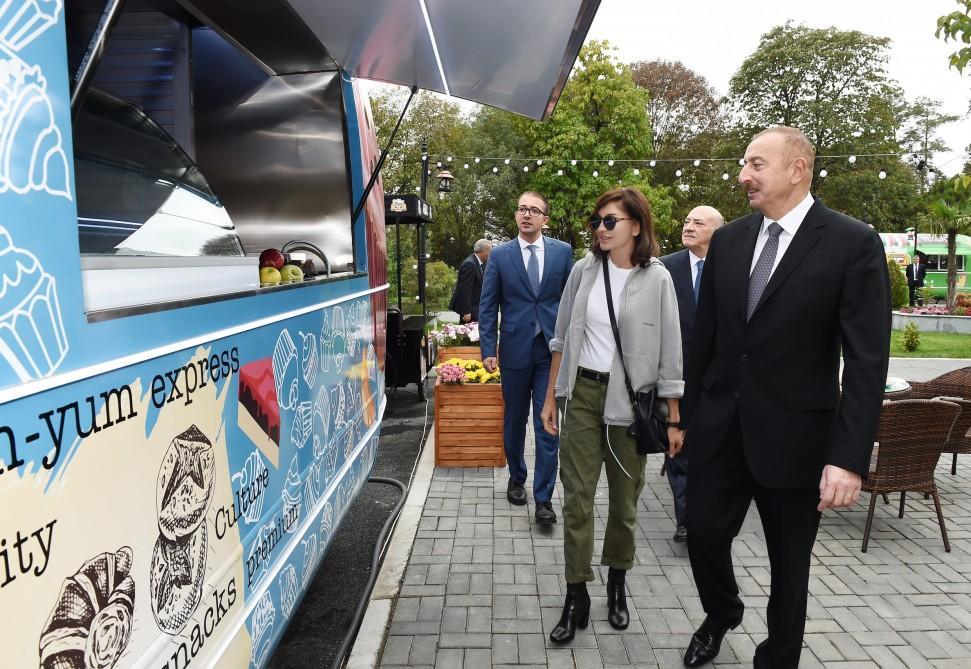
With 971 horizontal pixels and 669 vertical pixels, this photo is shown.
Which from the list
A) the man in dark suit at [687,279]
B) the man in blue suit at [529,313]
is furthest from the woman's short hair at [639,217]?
the man in blue suit at [529,313]

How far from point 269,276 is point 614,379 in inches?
64.9

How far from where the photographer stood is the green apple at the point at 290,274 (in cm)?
307

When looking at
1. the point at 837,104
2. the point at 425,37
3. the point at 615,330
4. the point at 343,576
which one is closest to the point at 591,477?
the point at 615,330

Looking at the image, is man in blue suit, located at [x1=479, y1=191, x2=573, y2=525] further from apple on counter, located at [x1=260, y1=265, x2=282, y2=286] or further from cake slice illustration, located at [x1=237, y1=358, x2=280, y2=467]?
cake slice illustration, located at [x1=237, y1=358, x2=280, y2=467]

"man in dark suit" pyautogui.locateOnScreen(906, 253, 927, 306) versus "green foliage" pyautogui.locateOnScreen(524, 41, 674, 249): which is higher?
"green foliage" pyautogui.locateOnScreen(524, 41, 674, 249)

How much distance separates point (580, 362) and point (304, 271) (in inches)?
58.5

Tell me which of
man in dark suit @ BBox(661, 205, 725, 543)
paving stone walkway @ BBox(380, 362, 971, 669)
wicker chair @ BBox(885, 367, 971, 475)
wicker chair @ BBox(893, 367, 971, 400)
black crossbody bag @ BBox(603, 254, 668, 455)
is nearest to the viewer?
paving stone walkway @ BBox(380, 362, 971, 669)

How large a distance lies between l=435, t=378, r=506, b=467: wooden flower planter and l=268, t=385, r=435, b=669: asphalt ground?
19.5 inches

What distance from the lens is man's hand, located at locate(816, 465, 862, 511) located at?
2.42 meters

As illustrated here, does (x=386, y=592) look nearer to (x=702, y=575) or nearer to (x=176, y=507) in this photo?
(x=702, y=575)

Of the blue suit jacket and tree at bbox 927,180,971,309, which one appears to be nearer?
the blue suit jacket

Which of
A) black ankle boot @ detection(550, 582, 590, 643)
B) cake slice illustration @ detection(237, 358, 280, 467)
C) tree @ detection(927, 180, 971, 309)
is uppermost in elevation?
tree @ detection(927, 180, 971, 309)

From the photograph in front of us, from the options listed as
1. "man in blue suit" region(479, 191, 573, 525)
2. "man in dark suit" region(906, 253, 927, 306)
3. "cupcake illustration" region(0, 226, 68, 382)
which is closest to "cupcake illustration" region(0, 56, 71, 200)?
"cupcake illustration" region(0, 226, 68, 382)

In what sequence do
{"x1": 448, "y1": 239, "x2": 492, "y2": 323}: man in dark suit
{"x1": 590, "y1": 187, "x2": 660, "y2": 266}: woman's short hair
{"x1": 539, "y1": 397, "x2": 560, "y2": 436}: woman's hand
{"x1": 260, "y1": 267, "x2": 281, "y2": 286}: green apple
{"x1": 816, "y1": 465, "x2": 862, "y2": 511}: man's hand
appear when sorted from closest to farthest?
1. {"x1": 816, "y1": 465, "x2": 862, "y2": 511}: man's hand
2. {"x1": 260, "y1": 267, "x2": 281, "y2": 286}: green apple
3. {"x1": 590, "y1": 187, "x2": 660, "y2": 266}: woman's short hair
4. {"x1": 539, "y1": 397, "x2": 560, "y2": 436}: woman's hand
5. {"x1": 448, "y1": 239, "x2": 492, "y2": 323}: man in dark suit
